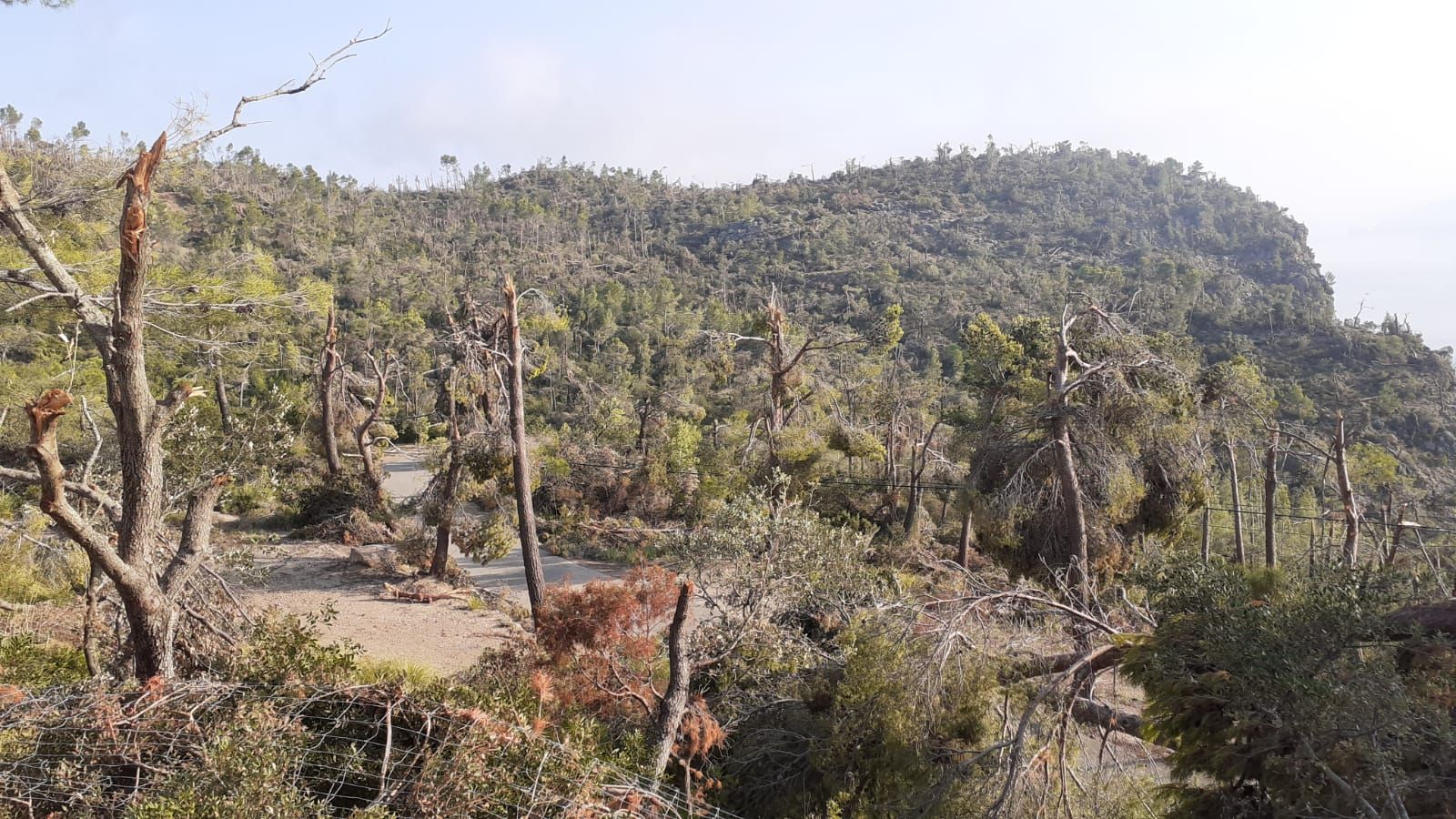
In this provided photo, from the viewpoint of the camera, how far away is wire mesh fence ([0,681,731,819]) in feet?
14.2

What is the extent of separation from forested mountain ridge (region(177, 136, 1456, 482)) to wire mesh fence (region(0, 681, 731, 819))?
60.6 ft

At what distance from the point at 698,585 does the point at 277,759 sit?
5648 mm

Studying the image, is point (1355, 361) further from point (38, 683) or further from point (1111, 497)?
point (38, 683)

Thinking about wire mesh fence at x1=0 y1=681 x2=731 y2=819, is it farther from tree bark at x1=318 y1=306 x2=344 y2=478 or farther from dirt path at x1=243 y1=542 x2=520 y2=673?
tree bark at x1=318 y1=306 x2=344 y2=478

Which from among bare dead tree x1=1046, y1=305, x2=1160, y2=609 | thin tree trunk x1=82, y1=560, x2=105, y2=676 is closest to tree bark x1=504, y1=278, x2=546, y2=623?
Answer: thin tree trunk x1=82, y1=560, x2=105, y2=676

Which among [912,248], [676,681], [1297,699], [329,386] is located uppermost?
[912,248]

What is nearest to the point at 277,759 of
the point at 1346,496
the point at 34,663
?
the point at 34,663

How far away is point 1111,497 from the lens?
11156mm

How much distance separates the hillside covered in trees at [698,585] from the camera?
Answer: 4.52 metres

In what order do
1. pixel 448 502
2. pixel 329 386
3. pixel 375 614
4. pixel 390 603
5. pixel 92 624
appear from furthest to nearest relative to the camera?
pixel 329 386, pixel 448 502, pixel 390 603, pixel 375 614, pixel 92 624

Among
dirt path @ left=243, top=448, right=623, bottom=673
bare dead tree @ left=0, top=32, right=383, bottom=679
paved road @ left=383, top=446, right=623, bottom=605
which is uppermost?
bare dead tree @ left=0, top=32, right=383, bottom=679

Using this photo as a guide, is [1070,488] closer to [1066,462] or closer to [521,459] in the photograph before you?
[1066,462]

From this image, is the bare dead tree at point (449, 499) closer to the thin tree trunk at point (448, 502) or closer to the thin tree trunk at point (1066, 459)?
the thin tree trunk at point (448, 502)

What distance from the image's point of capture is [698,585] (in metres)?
9.73
